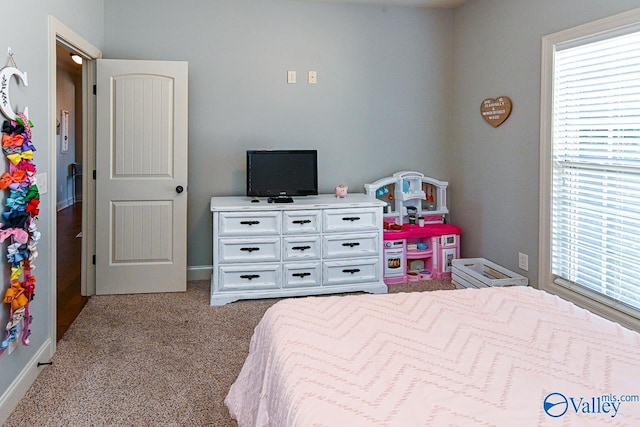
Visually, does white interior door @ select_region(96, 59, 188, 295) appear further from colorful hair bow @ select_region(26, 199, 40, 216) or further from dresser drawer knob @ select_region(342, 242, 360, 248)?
colorful hair bow @ select_region(26, 199, 40, 216)

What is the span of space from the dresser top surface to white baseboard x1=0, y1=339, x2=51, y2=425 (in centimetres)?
151

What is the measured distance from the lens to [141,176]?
156 inches

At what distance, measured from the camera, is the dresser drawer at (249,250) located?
3750mm

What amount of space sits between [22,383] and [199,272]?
213cm

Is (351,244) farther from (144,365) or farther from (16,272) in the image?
(16,272)

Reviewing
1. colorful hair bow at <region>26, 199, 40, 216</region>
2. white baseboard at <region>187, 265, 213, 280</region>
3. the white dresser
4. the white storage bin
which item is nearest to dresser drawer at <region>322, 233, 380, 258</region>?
the white dresser

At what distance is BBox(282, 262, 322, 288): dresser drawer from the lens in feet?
12.8

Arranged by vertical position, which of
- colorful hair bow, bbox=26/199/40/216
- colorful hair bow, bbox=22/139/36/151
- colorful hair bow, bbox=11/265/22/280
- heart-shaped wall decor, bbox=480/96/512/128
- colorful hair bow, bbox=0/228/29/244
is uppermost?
heart-shaped wall decor, bbox=480/96/512/128

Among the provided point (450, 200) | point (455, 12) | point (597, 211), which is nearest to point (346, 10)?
point (455, 12)

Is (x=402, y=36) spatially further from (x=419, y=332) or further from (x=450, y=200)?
(x=419, y=332)

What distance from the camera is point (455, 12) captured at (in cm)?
471

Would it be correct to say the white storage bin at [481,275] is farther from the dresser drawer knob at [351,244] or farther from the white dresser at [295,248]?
the dresser drawer knob at [351,244]

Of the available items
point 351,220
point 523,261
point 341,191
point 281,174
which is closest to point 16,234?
point 281,174

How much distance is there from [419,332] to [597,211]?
2081 millimetres
